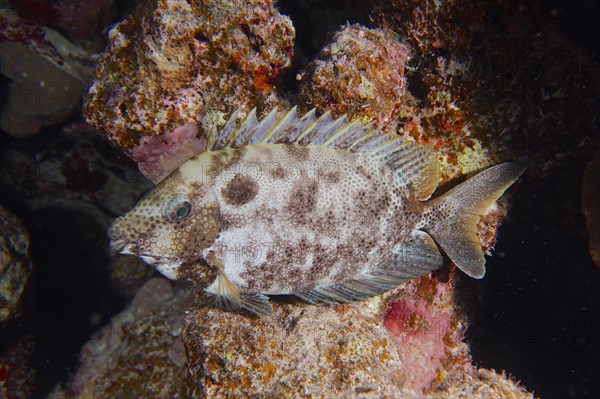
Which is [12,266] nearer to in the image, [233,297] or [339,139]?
[233,297]

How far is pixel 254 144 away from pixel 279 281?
46.3 inches

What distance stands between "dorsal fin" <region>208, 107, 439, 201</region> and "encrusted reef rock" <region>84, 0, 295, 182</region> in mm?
654

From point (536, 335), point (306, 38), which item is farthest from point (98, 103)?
point (536, 335)

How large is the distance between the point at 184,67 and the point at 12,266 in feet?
13.3

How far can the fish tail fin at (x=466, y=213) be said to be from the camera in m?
2.95

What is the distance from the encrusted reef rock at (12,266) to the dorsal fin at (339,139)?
4195 millimetres

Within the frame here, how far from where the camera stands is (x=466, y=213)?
3.06 m

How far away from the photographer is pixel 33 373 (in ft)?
19.4

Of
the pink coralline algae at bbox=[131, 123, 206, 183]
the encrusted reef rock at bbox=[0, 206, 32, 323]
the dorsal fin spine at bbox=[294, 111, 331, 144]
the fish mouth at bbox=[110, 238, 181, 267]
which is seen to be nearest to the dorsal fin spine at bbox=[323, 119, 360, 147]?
the dorsal fin spine at bbox=[294, 111, 331, 144]

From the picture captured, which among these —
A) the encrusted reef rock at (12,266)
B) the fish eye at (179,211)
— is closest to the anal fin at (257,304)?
the fish eye at (179,211)

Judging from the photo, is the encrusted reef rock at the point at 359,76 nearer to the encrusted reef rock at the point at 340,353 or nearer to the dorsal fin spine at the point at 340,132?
the dorsal fin spine at the point at 340,132

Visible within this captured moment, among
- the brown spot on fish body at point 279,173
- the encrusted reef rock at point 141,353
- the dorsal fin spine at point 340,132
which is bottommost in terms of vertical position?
the encrusted reef rock at point 141,353

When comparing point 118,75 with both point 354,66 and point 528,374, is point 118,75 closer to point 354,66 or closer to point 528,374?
point 354,66

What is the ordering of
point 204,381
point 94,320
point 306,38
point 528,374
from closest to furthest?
point 204,381
point 528,374
point 306,38
point 94,320
